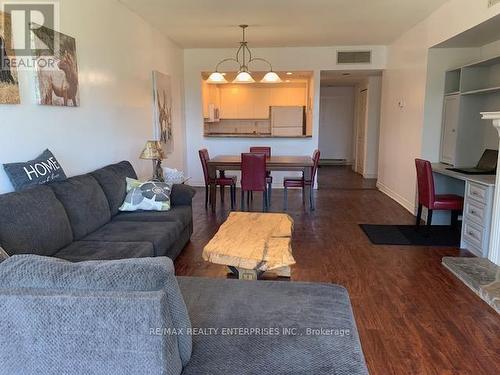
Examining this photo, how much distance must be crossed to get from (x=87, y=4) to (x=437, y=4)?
3877 millimetres

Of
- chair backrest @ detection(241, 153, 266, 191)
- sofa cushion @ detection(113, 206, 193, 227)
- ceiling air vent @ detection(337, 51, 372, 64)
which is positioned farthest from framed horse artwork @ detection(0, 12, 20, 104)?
ceiling air vent @ detection(337, 51, 372, 64)

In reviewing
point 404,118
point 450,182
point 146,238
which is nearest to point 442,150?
point 450,182

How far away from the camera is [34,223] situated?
2.33m

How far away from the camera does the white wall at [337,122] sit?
11.0 m

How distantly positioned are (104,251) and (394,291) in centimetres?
220

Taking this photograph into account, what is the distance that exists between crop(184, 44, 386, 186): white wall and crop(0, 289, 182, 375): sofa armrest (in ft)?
21.4

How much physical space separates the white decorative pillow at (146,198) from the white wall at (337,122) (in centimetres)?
833

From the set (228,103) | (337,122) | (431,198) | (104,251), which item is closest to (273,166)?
(431,198)

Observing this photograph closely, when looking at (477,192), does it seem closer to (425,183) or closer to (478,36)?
(425,183)

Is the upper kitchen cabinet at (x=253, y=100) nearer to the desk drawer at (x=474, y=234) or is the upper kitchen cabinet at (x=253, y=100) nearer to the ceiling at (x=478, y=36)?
the ceiling at (x=478, y=36)

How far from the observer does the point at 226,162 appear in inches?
218

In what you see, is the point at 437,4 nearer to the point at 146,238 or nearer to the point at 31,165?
the point at 146,238

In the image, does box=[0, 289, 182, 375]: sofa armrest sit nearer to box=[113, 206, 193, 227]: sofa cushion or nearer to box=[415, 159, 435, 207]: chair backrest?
box=[113, 206, 193, 227]: sofa cushion

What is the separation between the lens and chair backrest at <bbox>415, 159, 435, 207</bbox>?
4184mm
